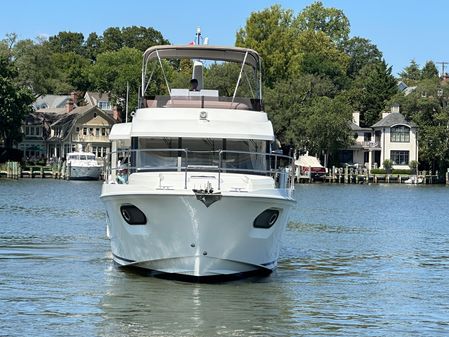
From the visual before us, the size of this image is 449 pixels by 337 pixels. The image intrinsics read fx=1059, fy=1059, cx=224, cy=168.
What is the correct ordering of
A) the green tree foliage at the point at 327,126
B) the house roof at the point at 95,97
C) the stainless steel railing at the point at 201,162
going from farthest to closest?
the house roof at the point at 95,97 < the green tree foliage at the point at 327,126 < the stainless steel railing at the point at 201,162

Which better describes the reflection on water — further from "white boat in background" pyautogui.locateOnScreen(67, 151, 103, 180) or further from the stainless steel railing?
"white boat in background" pyautogui.locateOnScreen(67, 151, 103, 180)

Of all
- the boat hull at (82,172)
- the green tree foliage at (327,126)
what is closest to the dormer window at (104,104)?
the green tree foliage at (327,126)

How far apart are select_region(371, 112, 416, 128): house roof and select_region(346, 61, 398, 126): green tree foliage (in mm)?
7639

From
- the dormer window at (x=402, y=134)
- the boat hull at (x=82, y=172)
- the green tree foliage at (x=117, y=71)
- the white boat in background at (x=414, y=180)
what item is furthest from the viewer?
the green tree foliage at (x=117, y=71)

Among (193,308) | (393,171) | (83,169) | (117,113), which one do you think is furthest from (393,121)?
(193,308)

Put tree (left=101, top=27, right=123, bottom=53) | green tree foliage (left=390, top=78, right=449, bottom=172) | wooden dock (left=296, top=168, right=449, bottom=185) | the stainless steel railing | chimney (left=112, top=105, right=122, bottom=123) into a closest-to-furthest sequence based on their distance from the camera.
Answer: the stainless steel railing, wooden dock (left=296, top=168, right=449, bottom=185), green tree foliage (left=390, top=78, right=449, bottom=172), chimney (left=112, top=105, right=122, bottom=123), tree (left=101, top=27, right=123, bottom=53)

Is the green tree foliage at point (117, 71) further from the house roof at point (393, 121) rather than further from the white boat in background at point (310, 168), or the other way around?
the house roof at point (393, 121)

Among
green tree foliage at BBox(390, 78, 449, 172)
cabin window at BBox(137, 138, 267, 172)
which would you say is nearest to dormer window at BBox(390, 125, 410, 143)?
green tree foliage at BBox(390, 78, 449, 172)

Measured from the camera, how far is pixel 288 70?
5472 inches

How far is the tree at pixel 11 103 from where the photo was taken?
388 ft

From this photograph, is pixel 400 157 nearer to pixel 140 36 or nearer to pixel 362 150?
pixel 362 150

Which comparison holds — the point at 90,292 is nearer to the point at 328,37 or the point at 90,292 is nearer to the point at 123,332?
the point at 123,332

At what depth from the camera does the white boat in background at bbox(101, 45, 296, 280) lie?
80.0ft

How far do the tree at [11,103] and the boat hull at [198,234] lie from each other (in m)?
94.7
